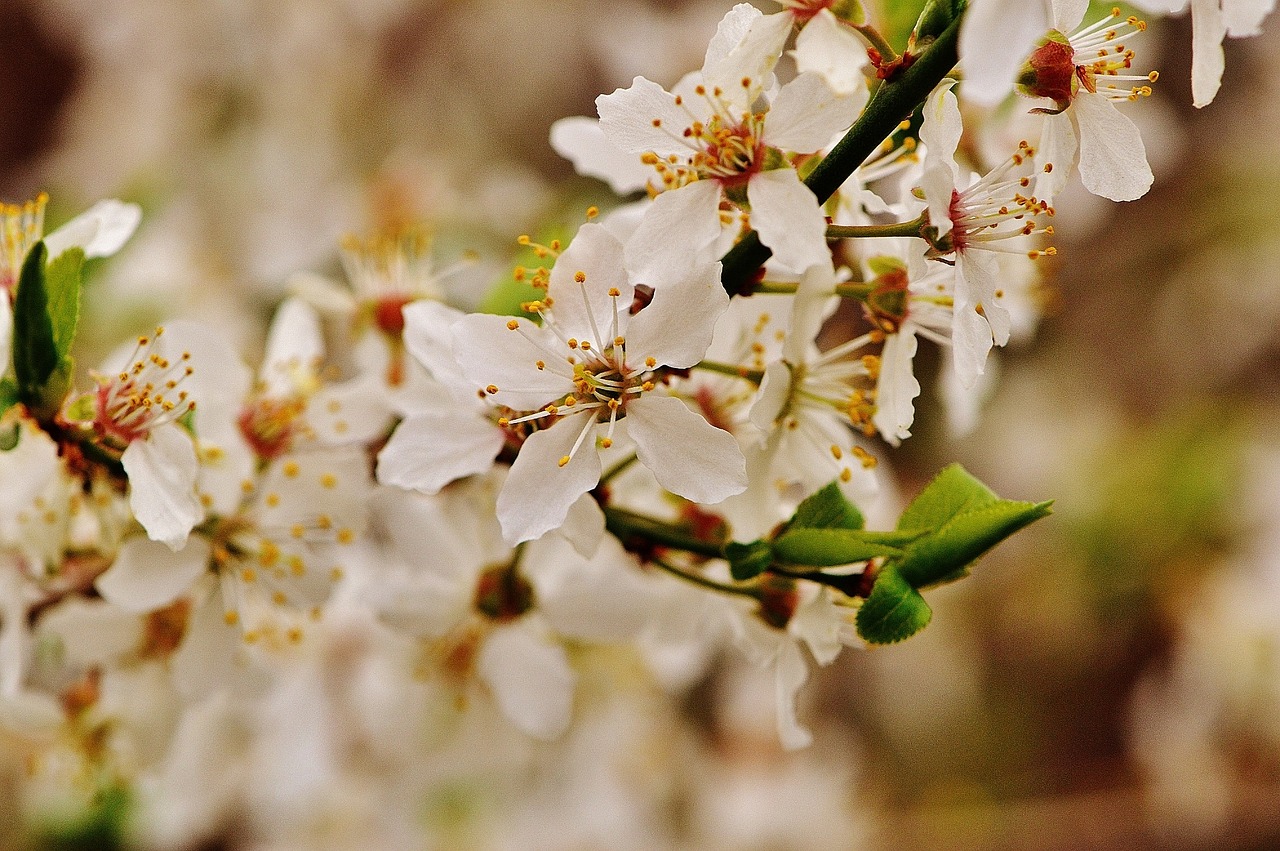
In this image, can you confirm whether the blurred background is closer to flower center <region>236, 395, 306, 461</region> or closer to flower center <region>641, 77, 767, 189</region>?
flower center <region>236, 395, 306, 461</region>

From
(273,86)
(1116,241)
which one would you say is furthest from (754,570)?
(1116,241)

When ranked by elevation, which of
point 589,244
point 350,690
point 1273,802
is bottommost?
point 1273,802

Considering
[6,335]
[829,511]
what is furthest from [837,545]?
[6,335]

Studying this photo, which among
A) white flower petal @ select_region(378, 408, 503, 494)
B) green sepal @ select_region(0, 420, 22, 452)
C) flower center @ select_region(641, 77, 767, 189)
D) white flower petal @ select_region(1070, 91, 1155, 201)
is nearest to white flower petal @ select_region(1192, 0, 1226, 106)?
white flower petal @ select_region(1070, 91, 1155, 201)

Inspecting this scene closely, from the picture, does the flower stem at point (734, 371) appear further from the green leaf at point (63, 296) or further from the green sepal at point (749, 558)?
the green leaf at point (63, 296)

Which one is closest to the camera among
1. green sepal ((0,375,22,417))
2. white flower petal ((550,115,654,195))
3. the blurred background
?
green sepal ((0,375,22,417))

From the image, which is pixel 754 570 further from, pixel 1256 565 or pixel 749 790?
pixel 1256 565
